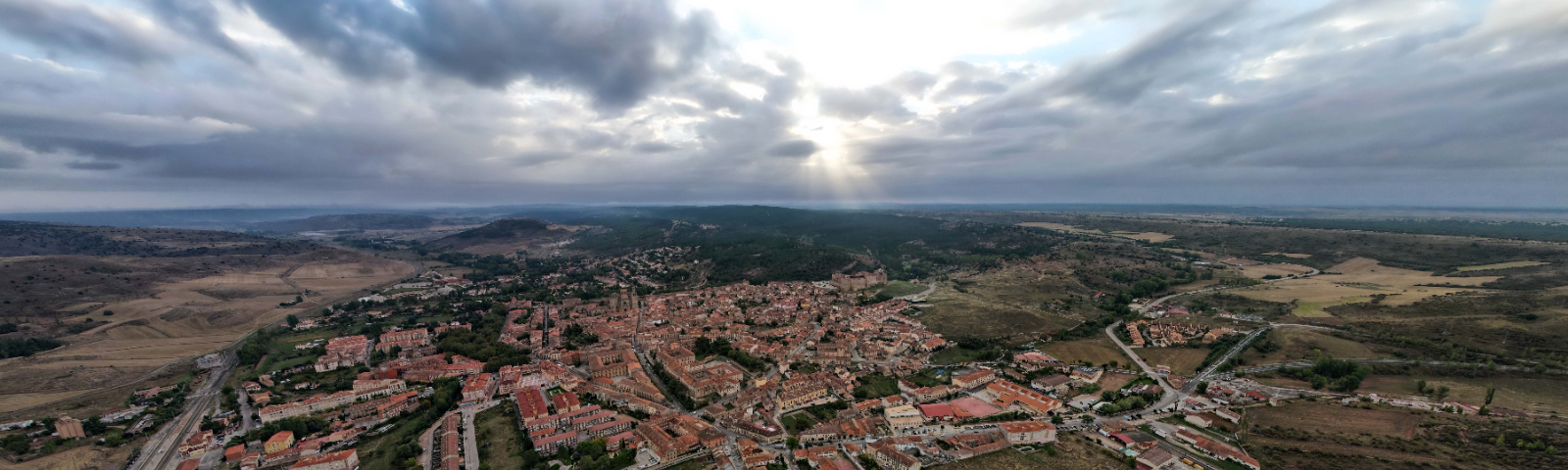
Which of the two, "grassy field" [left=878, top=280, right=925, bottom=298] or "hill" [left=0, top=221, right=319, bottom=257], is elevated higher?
"hill" [left=0, top=221, right=319, bottom=257]

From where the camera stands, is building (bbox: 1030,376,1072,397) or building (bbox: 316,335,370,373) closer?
building (bbox: 1030,376,1072,397)

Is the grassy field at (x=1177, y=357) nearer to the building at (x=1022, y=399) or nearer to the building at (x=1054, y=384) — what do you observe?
the building at (x=1054, y=384)

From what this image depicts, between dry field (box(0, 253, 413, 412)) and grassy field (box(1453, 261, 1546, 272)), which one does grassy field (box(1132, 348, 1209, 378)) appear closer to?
grassy field (box(1453, 261, 1546, 272))

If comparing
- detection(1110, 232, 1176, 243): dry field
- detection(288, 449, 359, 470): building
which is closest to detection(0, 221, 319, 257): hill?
detection(288, 449, 359, 470): building

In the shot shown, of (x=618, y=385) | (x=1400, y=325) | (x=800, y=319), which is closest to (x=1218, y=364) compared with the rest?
(x=1400, y=325)

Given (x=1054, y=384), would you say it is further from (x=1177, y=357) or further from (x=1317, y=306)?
(x=1317, y=306)

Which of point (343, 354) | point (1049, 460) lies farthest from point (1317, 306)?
point (343, 354)
